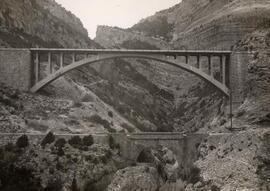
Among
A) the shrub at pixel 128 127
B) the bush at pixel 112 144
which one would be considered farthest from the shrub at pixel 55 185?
the shrub at pixel 128 127

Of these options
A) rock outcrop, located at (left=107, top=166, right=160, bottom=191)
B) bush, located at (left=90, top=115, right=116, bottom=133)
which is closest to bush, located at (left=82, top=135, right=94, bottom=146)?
rock outcrop, located at (left=107, top=166, right=160, bottom=191)

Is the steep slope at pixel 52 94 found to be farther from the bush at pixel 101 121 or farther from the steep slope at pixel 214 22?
the steep slope at pixel 214 22

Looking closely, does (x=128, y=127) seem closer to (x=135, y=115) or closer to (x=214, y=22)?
(x=135, y=115)

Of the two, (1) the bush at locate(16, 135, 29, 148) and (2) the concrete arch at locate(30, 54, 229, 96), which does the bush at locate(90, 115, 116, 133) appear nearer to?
(2) the concrete arch at locate(30, 54, 229, 96)

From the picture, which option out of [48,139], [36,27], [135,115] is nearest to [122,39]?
[36,27]

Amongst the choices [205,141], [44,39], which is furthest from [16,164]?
[44,39]
